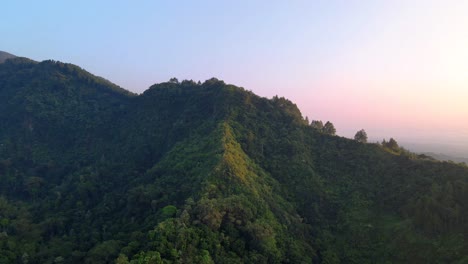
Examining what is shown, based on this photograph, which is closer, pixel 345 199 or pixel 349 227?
pixel 349 227

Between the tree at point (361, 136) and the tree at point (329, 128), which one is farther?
the tree at point (329, 128)

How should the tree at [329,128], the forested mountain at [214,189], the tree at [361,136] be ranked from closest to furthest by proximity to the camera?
the forested mountain at [214,189], the tree at [361,136], the tree at [329,128]

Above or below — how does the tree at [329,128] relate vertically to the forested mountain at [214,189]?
above

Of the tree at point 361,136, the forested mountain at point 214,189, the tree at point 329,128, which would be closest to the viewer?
the forested mountain at point 214,189

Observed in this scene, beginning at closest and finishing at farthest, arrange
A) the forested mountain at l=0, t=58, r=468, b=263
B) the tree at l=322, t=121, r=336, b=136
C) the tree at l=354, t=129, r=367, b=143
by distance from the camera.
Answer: the forested mountain at l=0, t=58, r=468, b=263
the tree at l=354, t=129, r=367, b=143
the tree at l=322, t=121, r=336, b=136

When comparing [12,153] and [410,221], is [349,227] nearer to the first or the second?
[410,221]

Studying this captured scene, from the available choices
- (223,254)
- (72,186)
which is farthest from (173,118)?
(223,254)

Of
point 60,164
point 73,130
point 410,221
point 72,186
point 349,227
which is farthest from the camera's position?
point 73,130

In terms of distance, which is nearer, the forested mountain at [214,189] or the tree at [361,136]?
the forested mountain at [214,189]
